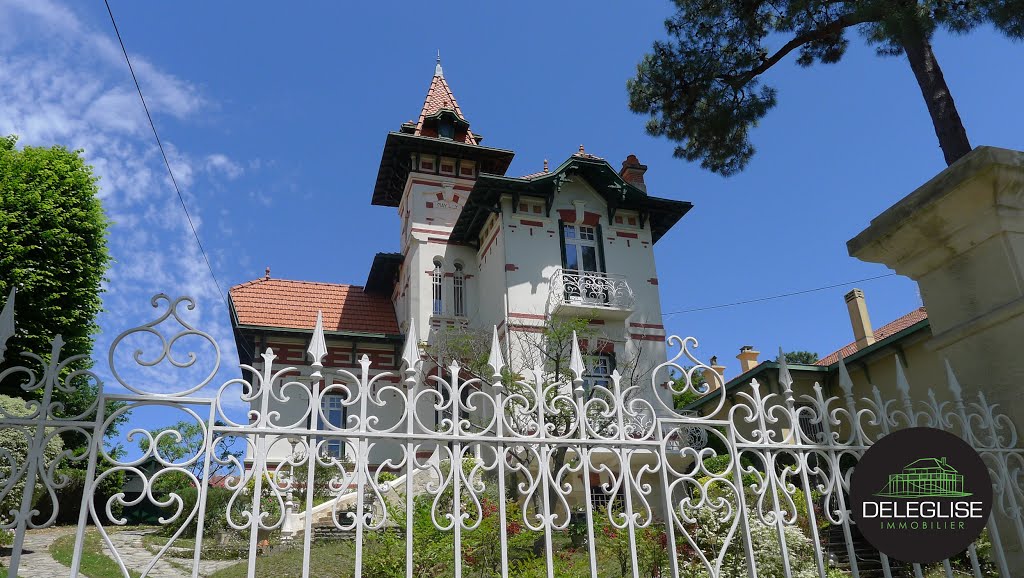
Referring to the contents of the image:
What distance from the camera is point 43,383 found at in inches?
98.2

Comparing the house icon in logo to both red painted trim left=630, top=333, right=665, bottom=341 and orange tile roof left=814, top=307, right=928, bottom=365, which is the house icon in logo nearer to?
red painted trim left=630, top=333, right=665, bottom=341

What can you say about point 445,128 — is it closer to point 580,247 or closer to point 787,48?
point 580,247

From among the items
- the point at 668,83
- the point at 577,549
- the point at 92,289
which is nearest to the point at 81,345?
the point at 92,289

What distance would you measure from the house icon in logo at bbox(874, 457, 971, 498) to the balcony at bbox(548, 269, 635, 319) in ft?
43.2

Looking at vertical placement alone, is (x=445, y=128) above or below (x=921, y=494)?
above

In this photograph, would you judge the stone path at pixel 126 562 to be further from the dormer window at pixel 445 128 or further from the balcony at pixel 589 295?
the dormer window at pixel 445 128

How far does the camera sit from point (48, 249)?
50.5 feet

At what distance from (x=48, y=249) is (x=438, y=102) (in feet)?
39.5

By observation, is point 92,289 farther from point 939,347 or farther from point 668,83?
point 939,347

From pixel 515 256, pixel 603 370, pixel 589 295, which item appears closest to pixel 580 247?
pixel 589 295

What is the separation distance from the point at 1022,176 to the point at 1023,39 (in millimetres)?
2709

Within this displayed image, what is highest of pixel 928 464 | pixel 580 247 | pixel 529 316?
pixel 580 247

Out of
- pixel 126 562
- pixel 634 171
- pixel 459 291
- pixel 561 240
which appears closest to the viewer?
pixel 126 562

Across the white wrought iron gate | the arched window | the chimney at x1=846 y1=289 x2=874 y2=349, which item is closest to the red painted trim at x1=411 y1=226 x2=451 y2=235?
the arched window
